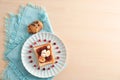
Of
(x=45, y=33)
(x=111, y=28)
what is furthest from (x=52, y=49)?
(x=111, y=28)

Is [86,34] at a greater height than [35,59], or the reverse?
[86,34]

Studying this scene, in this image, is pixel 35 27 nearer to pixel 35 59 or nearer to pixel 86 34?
pixel 35 59

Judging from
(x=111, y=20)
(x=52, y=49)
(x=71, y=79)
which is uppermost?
(x=111, y=20)

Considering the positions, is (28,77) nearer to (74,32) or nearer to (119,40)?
(74,32)

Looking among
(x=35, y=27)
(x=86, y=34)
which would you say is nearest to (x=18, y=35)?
(x=35, y=27)
